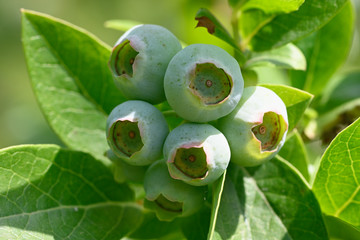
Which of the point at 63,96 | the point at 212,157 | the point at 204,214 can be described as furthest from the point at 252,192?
the point at 63,96

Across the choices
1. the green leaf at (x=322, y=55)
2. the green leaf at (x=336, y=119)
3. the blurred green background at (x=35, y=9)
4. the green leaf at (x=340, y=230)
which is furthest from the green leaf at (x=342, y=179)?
the blurred green background at (x=35, y=9)

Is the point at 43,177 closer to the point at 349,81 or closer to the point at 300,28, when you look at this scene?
the point at 300,28

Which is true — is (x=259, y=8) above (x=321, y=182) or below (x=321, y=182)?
above

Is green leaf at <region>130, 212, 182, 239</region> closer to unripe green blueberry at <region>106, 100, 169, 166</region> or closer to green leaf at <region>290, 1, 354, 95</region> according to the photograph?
unripe green blueberry at <region>106, 100, 169, 166</region>

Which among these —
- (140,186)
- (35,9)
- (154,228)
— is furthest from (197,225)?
(35,9)

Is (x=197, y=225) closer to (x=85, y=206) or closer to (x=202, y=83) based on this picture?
(x=85, y=206)

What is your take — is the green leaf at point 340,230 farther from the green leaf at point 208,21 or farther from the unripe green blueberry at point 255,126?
the green leaf at point 208,21
